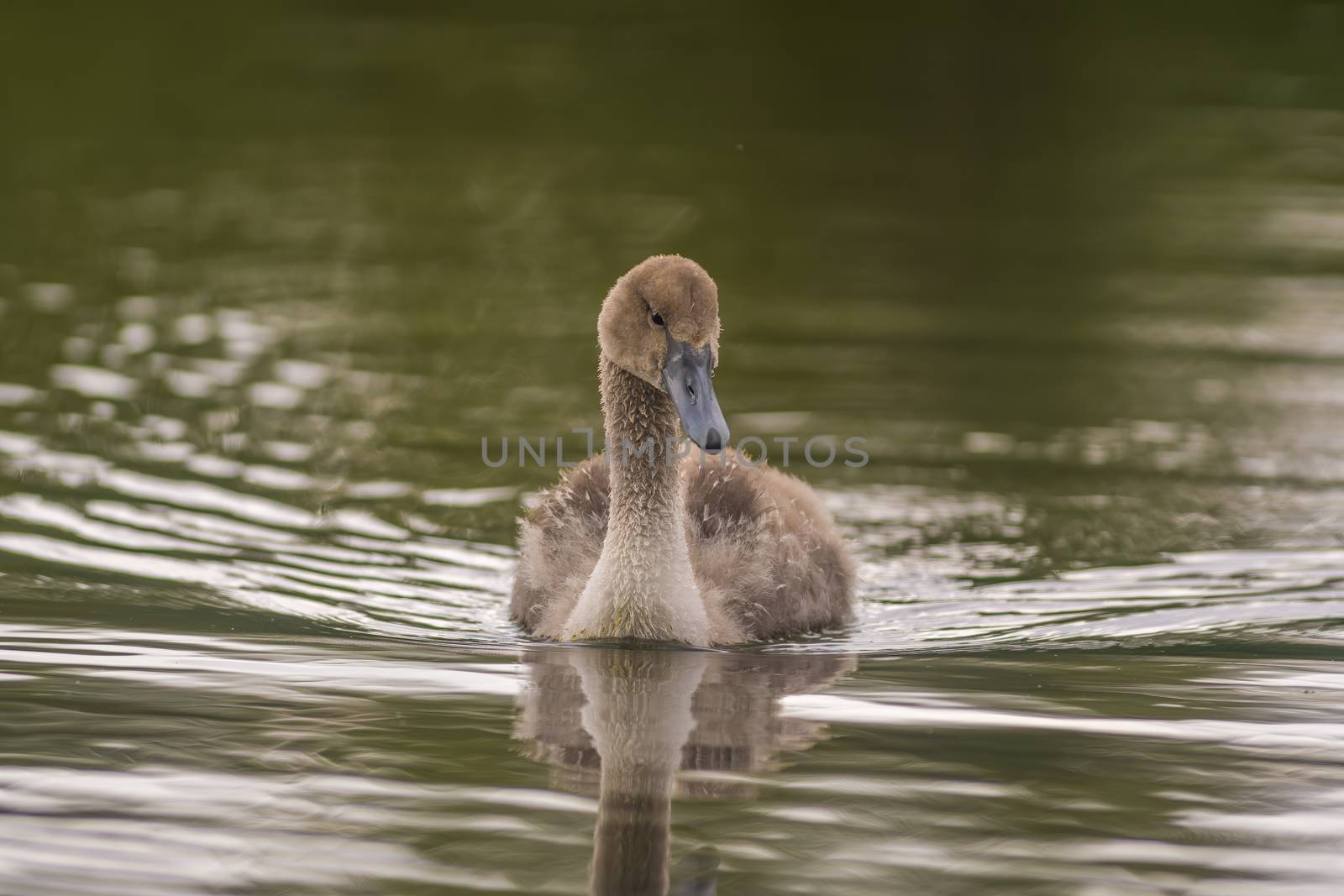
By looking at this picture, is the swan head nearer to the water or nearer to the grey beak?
the grey beak

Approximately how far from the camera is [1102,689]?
7.54 m

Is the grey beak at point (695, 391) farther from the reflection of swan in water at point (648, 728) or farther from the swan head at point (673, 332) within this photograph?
the reflection of swan in water at point (648, 728)

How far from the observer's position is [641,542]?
27.5 feet

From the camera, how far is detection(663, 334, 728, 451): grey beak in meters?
7.75

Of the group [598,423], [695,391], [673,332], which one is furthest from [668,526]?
[598,423]

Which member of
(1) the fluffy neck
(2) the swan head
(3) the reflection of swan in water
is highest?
(2) the swan head

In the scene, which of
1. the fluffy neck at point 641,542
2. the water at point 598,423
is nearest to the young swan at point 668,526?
the fluffy neck at point 641,542

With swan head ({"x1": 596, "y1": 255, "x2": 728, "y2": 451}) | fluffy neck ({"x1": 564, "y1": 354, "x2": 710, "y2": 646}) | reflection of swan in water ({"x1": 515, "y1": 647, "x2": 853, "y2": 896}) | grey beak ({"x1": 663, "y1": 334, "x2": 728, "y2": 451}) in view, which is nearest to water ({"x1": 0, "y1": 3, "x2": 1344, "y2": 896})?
reflection of swan in water ({"x1": 515, "y1": 647, "x2": 853, "y2": 896})

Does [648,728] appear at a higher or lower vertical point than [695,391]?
lower

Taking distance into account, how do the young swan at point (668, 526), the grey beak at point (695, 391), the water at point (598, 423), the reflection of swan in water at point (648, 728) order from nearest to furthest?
the reflection of swan in water at point (648, 728)
the water at point (598, 423)
the grey beak at point (695, 391)
the young swan at point (668, 526)

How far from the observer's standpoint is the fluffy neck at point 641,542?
830cm

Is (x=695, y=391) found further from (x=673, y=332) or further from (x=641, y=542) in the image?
(x=641, y=542)

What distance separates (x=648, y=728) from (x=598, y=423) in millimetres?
5868

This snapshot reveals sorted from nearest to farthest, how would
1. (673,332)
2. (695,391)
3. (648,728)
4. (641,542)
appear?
(648,728), (695,391), (673,332), (641,542)
